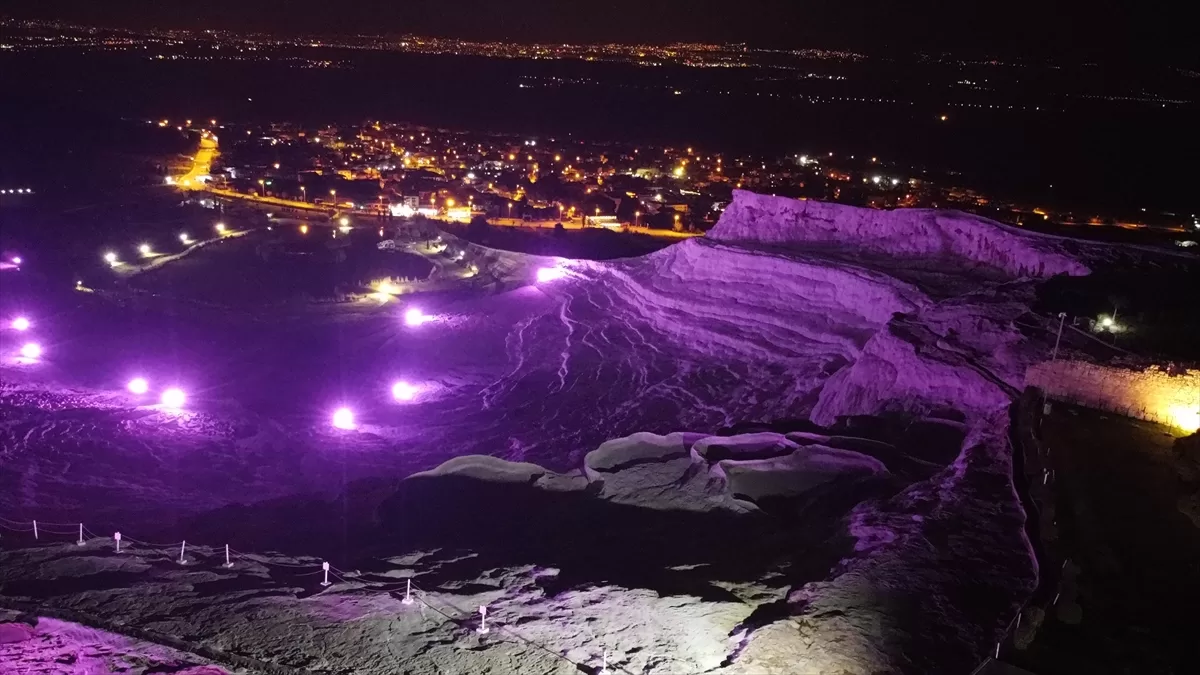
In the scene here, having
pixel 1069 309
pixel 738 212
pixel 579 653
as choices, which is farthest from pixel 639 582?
pixel 738 212

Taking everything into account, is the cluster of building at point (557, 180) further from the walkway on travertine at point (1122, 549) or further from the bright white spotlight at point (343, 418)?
the bright white spotlight at point (343, 418)

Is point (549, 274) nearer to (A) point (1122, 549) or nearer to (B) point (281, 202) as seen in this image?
(A) point (1122, 549)

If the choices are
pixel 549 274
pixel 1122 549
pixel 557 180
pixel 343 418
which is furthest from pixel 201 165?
pixel 1122 549

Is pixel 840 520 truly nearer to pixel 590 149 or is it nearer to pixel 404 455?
pixel 404 455

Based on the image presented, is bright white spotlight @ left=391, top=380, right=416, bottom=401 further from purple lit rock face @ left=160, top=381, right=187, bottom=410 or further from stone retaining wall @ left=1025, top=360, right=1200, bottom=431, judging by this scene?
stone retaining wall @ left=1025, top=360, right=1200, bottom=431

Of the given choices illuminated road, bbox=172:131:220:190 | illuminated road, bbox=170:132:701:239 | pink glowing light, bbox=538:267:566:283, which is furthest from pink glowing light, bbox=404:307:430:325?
illuminated road, bbox=172:131:220:190
